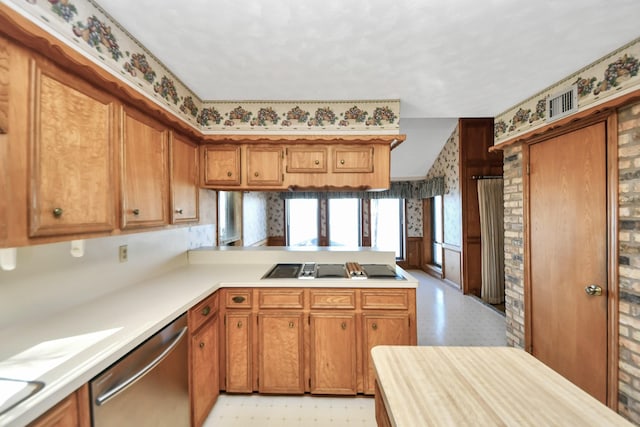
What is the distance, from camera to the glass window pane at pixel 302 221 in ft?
20.2

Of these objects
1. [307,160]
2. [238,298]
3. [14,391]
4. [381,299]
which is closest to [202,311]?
[238,298]

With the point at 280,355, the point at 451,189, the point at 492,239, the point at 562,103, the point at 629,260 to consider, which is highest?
the point at 562,103

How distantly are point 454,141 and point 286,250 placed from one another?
3.48m

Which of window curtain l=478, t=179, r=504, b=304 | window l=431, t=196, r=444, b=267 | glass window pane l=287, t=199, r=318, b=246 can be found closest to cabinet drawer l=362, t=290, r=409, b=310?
window curtain l=478, t=179, r=504, b=304

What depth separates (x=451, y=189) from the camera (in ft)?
13.9

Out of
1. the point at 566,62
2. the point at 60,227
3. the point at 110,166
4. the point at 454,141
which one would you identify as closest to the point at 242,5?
the point at 110,166

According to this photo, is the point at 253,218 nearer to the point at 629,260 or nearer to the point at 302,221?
the point at 302,221

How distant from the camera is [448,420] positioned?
2.08ft

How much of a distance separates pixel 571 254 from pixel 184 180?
2.94m

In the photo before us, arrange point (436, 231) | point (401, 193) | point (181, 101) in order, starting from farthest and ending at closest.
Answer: point (401, 193) < point (436, 231) < point (181, 101)

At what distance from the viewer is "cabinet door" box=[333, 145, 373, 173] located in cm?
227

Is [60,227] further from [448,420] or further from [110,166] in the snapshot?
[448,420]

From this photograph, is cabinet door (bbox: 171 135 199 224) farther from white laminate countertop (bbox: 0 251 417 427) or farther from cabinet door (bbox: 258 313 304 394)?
cabinet door (bbox: 258 313 304 394)

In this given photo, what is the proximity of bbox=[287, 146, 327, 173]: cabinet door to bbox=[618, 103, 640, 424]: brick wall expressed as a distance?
196cm
